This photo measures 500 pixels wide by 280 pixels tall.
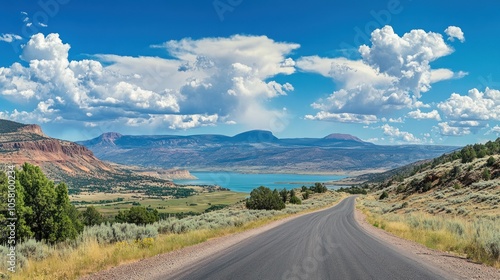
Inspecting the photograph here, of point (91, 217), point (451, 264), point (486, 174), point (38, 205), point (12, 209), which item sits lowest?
point (91, 217)

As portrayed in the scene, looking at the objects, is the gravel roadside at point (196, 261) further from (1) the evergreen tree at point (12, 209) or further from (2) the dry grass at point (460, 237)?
(1) the evergreen tree at point (12, 209)

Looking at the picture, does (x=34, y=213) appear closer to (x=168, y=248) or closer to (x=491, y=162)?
(x=168, y=248)

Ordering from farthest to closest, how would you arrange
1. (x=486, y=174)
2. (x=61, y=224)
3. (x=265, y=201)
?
(x=265, y=201) → (x=486, y=174) → (x=61, y=224)

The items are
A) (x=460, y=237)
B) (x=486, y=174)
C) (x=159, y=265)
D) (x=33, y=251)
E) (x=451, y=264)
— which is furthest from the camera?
(x=486, y=174)

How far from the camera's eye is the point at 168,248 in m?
16.7

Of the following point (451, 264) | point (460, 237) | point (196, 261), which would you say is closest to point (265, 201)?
point (460, 237)

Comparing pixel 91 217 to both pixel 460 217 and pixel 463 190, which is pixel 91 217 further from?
pixel 463 190

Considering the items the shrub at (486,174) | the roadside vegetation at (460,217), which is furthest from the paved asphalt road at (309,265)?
the shrub at (486,174)

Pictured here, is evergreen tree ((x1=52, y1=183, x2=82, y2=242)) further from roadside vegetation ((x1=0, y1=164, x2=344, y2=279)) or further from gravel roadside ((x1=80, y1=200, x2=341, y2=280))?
gravel roadside ((x1=80, y1=200, x2=341, y2=280))

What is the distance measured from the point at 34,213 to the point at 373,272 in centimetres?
2026

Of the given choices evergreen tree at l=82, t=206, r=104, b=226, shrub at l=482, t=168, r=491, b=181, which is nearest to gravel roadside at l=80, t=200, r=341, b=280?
shrub at l=482, t=168, r=491, b=181

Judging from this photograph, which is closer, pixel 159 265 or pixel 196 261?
pixel 159 265

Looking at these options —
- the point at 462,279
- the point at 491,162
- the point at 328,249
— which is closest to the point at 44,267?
the point at 328,249

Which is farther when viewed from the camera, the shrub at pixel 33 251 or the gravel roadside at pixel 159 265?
the shrub at pixel 33 251
